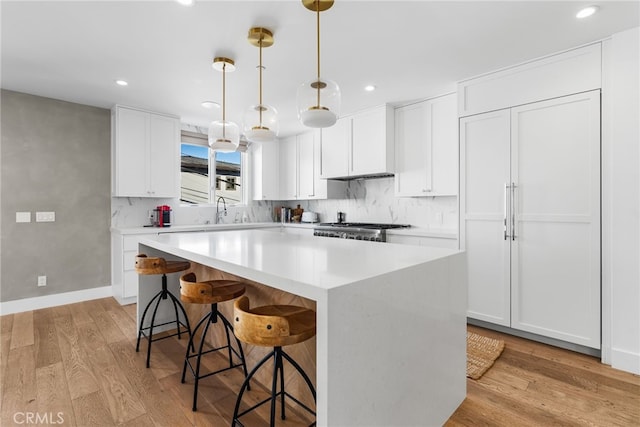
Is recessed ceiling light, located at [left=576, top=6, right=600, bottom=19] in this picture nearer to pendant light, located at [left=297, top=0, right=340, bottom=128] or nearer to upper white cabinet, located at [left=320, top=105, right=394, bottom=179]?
pendant light, located at [left=297, top=0, right=340, bottom=128]

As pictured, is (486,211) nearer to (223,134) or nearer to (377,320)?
(377,320)

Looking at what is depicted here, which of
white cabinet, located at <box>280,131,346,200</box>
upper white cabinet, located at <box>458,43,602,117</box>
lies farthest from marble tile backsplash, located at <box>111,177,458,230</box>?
upper white cabinet, located at <box>458,43,602,117</box>

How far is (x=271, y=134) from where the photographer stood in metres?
2.41

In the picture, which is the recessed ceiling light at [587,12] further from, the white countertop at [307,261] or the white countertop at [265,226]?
the white countertop at [265,226]

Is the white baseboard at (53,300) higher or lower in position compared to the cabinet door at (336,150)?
lower

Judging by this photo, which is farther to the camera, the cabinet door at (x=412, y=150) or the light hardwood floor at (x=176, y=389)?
the cabinet door at (x=412, y=150)

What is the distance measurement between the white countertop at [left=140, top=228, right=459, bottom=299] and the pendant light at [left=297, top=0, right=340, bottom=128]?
81 centimetres

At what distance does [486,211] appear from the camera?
119 inches

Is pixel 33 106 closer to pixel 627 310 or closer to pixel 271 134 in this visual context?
pixel 271 134

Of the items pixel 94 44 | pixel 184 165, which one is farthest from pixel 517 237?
pixel 184 165

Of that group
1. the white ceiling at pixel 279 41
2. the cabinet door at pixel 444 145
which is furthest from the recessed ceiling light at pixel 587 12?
the cabinet door at pixel 444 145

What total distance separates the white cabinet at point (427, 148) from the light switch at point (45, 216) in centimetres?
421

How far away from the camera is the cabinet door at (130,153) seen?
395 centimetres

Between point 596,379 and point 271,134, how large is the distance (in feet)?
9.41
